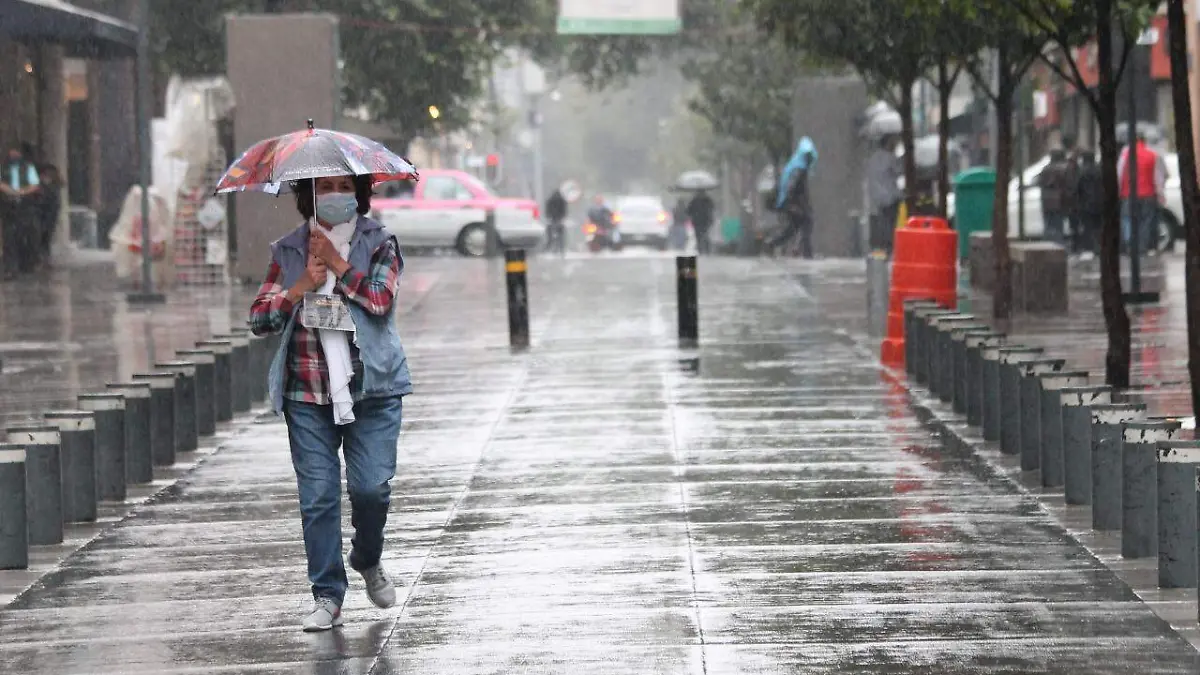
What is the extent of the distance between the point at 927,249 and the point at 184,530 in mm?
8863

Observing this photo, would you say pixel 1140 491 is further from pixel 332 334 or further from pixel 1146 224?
pixel 1146 224

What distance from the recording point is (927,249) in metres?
17.8

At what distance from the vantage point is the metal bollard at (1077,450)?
33.3ft

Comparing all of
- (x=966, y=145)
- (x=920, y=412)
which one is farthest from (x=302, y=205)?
(x=966, y=145)

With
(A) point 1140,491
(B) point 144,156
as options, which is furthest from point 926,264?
A: (B) point 144,156

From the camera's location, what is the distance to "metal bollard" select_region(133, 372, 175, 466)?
12.4 metres

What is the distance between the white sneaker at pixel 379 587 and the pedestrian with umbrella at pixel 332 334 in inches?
5.7

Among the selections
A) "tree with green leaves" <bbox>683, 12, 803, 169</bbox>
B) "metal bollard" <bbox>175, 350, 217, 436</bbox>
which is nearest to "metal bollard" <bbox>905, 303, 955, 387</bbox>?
"metal bollard" <bbox>175, 350, 217, 436</bbox>

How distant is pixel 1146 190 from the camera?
30.2 metres

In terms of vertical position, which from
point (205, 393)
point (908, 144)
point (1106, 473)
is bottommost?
point (1106, 473)

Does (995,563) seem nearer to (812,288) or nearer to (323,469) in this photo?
(323,469)

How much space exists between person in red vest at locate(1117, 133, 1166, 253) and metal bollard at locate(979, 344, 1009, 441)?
16.4 metres

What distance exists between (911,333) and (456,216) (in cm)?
2557

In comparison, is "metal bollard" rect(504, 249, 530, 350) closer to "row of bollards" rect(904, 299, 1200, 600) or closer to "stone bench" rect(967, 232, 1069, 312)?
"stone bench" rect(967, 232, 1069, 312)
